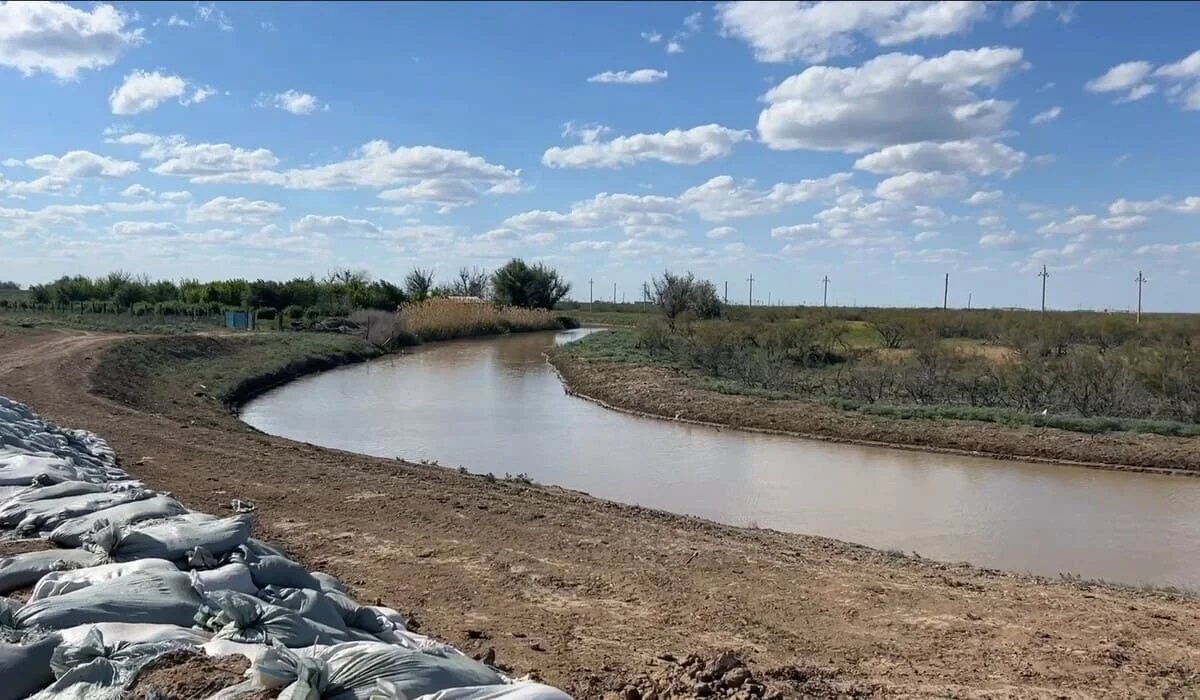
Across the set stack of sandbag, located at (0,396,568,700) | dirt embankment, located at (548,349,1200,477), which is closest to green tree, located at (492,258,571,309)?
dirt embankment, located at (548,349,1200,477)

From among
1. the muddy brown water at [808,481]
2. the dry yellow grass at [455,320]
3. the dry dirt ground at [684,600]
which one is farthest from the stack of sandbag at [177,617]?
the dry yellow grass at [455,320]

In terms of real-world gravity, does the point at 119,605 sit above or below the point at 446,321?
below

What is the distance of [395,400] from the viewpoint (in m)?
23.4

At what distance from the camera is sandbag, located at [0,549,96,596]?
4.90 meters

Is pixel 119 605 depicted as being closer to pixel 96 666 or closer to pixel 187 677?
pixel 96 666

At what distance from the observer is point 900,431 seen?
59.2 feet

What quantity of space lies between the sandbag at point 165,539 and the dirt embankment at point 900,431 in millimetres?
14482

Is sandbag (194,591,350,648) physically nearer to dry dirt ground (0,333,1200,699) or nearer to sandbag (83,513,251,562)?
sandbag (83,513,251,562)

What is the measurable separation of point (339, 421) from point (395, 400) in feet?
12.9

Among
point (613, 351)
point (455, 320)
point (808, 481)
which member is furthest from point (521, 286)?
point (808, 481)

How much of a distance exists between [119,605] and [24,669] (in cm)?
69

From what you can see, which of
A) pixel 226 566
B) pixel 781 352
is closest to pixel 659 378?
pixel 781 352

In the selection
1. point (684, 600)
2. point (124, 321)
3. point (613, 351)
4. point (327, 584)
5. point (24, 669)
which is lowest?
point (684, 600)

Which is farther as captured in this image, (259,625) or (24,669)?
(259,625)
